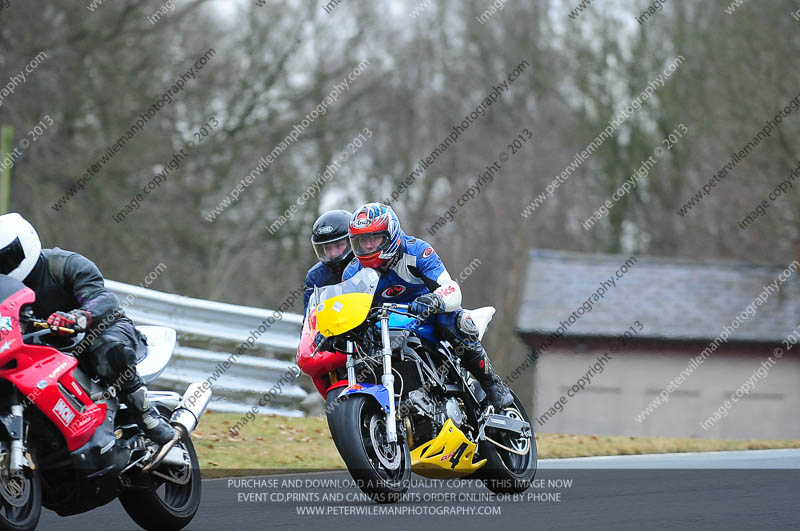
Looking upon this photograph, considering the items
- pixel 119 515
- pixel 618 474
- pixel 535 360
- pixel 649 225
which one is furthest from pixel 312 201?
pixel 119 515

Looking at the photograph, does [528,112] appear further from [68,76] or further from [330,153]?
[68,76]

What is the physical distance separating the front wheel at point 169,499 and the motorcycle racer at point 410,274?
1815mm

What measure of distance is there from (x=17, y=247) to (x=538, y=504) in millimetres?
3541

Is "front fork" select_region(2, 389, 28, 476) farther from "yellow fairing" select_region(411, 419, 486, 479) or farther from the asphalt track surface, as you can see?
"yellow fairing" select_region(411, 419, 486, 479)

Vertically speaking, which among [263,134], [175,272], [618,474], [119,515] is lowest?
[175,272]

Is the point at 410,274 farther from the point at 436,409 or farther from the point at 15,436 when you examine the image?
the point at 15,436

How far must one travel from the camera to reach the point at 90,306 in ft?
22.3

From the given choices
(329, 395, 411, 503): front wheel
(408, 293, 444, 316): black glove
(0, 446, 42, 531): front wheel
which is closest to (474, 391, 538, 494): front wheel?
(329, 395, 411, 503): front wheel

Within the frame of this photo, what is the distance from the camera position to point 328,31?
1163 inches

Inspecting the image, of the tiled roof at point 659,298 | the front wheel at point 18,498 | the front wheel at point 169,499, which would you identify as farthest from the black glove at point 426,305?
the tiled roof at point 659,298

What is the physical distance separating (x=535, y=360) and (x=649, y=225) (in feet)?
33.8

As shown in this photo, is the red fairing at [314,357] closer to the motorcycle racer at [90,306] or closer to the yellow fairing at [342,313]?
the yellow fairing at [342,313]

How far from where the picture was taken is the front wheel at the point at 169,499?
7039 millimetres

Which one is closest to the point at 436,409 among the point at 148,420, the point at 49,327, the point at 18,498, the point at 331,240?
the point at 331,240
